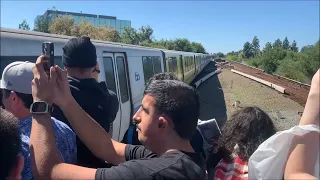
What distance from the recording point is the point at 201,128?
10.2 ft

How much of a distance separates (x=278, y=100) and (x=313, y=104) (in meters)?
16.4

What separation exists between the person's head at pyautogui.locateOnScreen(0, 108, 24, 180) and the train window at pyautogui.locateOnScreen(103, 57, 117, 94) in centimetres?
450

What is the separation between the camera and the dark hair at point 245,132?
237cm

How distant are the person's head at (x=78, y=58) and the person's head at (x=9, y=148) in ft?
4.01

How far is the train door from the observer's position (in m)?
6.14

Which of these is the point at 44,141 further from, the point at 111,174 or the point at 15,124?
the point at 111,174

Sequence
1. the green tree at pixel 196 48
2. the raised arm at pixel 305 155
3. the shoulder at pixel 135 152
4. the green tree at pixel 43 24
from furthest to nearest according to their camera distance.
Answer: the green tree at pixel 196 48
the green tree at pixel 43 24
the shoulder at pixel 135 152
the raised arm at pixel 305 155

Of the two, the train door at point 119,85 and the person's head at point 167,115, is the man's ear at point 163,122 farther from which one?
the train door at point 119,85

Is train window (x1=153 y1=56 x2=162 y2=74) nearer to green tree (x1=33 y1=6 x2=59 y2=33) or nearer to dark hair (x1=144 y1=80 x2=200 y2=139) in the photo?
dark hair (x1=144 y1=80 x2=200 y2=139)

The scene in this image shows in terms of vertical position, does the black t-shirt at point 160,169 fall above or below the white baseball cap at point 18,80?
below

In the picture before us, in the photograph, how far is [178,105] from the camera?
6.08ft

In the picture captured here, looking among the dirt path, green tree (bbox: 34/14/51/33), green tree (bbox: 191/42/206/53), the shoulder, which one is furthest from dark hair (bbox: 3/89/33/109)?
→ green tree (bbox: 191/42/206/53)

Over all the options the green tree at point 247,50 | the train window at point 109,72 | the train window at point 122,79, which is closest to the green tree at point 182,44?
the green tree at point 247,50

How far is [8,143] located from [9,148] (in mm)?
22
